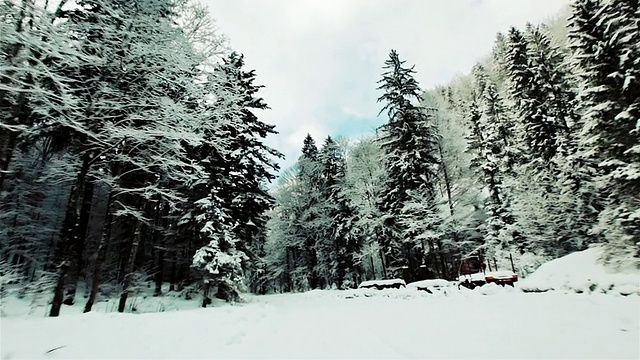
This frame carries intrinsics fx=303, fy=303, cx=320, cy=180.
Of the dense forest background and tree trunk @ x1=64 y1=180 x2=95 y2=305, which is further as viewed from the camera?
the dense forest background

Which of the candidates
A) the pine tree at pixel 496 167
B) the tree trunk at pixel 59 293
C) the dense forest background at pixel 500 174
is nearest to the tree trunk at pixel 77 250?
the tree trunk at pixel 59 293

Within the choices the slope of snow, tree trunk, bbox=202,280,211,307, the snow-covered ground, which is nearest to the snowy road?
Answer: the snow-covered ground

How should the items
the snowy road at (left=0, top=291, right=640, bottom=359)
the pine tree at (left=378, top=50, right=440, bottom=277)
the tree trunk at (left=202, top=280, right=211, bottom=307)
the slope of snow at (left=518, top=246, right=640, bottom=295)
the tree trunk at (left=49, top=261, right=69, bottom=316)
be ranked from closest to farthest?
the snowy road at (left=0, top=291, right=640, bottom=359) < the slope of snow at (left=518, top=246, right=640, bottom=295) < the tree trunk at (left=49, top=261, right=69, bottom=316) < the tree trunk at (left=202, top=280, right=211, bottom=307) < the pine tree at (left=378, top=50, right=440, bottom=277)

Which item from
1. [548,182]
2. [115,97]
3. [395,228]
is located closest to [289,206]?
[395,228]

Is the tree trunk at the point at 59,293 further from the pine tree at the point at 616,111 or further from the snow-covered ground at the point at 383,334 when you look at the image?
the pine tree at the point at 616,111

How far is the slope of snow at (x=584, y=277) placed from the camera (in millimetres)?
6758

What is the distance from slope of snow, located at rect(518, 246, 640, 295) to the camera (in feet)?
22.2

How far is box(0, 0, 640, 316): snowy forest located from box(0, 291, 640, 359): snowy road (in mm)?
3352

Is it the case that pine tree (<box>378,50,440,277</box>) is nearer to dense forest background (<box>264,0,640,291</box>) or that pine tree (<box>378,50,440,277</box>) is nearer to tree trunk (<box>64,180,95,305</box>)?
dense forest background (<box>264,0,640,291</box>)

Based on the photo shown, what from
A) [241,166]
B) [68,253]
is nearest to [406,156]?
[241,166]

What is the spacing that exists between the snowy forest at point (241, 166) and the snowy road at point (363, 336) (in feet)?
11.0

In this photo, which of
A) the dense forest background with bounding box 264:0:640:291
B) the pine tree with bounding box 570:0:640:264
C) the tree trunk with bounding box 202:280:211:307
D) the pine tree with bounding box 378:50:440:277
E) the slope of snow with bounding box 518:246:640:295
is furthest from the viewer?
the pine tree with bounding box 378:50:440:277

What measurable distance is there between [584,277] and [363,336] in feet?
22.9

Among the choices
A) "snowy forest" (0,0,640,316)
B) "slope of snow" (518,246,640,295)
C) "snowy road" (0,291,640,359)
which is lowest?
"snowy road" (0,291,640,359)
